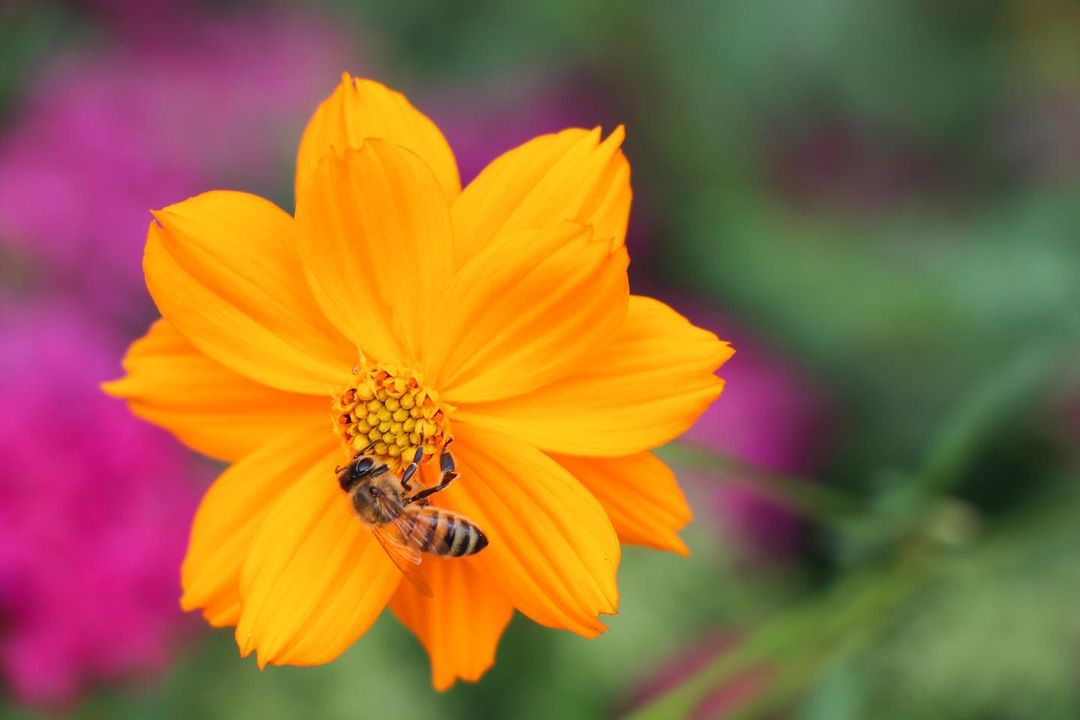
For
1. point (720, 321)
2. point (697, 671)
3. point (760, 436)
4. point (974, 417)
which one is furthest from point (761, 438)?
point (974, 417)

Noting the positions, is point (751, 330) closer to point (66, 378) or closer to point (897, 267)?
point (897, 267)

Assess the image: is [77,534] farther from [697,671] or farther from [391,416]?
[697,671]

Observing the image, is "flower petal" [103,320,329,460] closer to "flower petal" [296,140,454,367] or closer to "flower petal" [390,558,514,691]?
"flower petal" [296,140,454,367]

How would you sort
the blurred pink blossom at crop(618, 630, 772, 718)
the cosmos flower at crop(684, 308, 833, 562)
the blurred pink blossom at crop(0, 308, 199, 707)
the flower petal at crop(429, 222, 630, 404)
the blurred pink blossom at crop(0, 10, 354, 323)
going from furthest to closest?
the cosmos flower at crop(684, 308, 833, 562)
the blurred pink blossom at crop(0, 10, 354, 323)
the blurred pink blossom at crop(618, 630, 772, 718)
the blurred pink blossom at crop(0, 308, 199, 707)
the flower petal at crop(429, 222, 630, 404)

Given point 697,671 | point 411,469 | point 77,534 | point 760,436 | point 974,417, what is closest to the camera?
point 411,469

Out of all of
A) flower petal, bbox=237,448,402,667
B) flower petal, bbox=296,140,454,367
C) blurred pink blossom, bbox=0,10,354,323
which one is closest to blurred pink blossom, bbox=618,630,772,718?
flower petal, bbox=237,448,402,667

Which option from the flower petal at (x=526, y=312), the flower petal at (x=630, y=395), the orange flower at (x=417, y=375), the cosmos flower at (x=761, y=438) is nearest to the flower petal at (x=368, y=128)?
the orange flower at (x=417, y=375)
